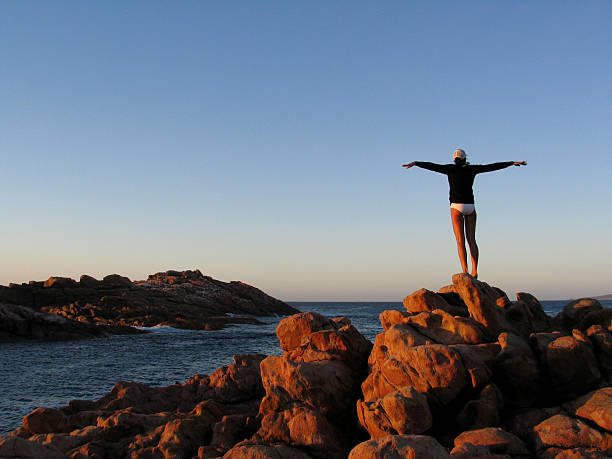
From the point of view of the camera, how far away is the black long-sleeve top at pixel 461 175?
1238 cm

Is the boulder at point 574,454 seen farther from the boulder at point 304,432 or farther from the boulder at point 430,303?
the boulder at point 430,303

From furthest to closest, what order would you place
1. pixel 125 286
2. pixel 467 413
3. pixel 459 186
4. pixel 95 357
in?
pixel 125 286
pixel 95 357
pixel 459 186
pixel 467 413

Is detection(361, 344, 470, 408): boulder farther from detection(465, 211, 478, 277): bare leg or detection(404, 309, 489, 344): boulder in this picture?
detection(465, 211, 478, 277): bare leg

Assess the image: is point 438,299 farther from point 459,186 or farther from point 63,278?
point 63,278

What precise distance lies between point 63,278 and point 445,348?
214 ft

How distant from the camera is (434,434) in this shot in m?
9.02

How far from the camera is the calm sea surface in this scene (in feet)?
66.4

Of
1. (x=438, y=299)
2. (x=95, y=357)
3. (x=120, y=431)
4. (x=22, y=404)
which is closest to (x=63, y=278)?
(x=95, y=357)

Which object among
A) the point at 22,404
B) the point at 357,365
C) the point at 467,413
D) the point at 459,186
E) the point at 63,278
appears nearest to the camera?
the point at 467,413

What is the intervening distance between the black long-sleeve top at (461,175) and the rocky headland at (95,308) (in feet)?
142

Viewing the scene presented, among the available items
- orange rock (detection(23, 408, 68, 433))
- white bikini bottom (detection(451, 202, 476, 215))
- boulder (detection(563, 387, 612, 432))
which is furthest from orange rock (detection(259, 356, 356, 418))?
orange rock (detection(23, 408, 68, 433))

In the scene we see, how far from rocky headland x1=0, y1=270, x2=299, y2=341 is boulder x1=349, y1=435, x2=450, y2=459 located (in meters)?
45.0

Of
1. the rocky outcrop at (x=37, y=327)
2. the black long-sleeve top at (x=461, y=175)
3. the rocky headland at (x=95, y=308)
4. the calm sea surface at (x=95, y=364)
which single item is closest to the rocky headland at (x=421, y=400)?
the black long-sleeve top at (x=461, y=175)

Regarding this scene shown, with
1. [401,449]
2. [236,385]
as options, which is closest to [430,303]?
[401,449]
